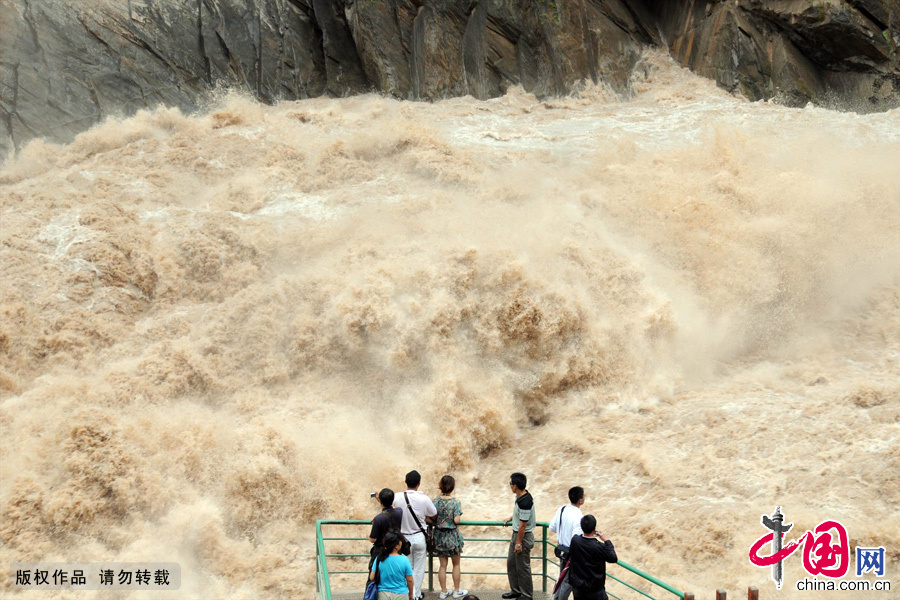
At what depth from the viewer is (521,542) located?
685 cm

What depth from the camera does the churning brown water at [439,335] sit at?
31.6ft

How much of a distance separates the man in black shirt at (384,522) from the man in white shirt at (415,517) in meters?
0.09

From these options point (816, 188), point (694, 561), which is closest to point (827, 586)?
point (694, 561)

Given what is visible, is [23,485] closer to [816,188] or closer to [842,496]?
[842,496]

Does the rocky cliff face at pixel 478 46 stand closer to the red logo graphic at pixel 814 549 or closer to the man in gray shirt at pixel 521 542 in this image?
the red logo graphic at pixel 814 549

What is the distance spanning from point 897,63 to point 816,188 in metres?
7.15

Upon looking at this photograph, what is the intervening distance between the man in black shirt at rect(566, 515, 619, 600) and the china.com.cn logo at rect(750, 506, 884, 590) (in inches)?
105

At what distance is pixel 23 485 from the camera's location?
9.39 meters

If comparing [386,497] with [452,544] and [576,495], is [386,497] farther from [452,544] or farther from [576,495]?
[576,495]

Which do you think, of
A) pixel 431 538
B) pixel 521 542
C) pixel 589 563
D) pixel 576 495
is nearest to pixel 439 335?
pixel 431 538

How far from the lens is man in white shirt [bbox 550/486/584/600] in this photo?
6148 millimetres

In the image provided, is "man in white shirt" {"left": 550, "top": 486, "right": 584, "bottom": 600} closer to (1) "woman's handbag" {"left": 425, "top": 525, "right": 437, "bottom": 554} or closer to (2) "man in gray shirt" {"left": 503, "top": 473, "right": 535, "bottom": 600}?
(2) "man in gray shirt" {"left": 503, "top": 473, "right": 535, "bottom": 600}

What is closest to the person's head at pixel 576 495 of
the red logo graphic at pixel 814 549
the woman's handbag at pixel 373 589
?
the woman's handbag at pixel 373 589

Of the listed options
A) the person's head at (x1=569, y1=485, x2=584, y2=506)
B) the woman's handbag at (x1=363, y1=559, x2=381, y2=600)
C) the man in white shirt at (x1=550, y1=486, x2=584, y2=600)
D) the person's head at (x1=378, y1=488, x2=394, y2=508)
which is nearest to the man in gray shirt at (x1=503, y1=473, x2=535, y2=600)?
the man in white shirt at (x1=550, y1=486, x2=584, y2=600)
